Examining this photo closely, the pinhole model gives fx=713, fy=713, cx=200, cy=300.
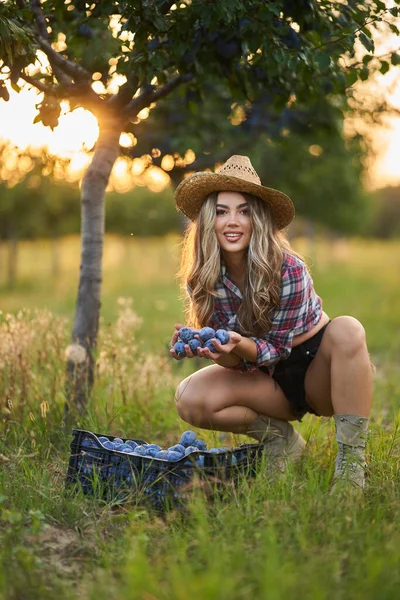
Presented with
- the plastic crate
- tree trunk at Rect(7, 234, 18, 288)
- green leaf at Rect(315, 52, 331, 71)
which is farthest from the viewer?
tree trunk at Rect(7, 234, 18, 288)

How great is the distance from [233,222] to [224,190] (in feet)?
0.59

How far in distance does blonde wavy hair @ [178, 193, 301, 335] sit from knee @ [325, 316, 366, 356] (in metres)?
0.30

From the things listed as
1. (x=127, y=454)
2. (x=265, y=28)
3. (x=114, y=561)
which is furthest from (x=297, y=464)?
(x=265, y=28)

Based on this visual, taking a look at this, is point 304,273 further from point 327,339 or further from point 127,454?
point 127,454

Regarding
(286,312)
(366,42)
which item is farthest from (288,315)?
(366,42)

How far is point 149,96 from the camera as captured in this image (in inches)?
166

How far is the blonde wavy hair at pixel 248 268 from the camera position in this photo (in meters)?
3.36

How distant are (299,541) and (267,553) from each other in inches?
10.4

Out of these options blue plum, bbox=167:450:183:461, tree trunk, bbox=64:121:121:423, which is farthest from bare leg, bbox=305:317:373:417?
tree trunk, bbox=64:121:121:423

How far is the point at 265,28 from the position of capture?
11.7ft

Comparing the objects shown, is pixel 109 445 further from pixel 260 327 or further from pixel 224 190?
pixel 224 190

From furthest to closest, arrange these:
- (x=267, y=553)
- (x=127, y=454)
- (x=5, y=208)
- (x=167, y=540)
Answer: (x=5, y=208), (x=127, y=454), (x=167, y=540), (x=267, y=553)

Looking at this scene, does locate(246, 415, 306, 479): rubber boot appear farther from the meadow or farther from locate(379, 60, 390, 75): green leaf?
locate(379, 60, 390, 75): green leaf

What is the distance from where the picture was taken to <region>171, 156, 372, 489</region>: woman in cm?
331
